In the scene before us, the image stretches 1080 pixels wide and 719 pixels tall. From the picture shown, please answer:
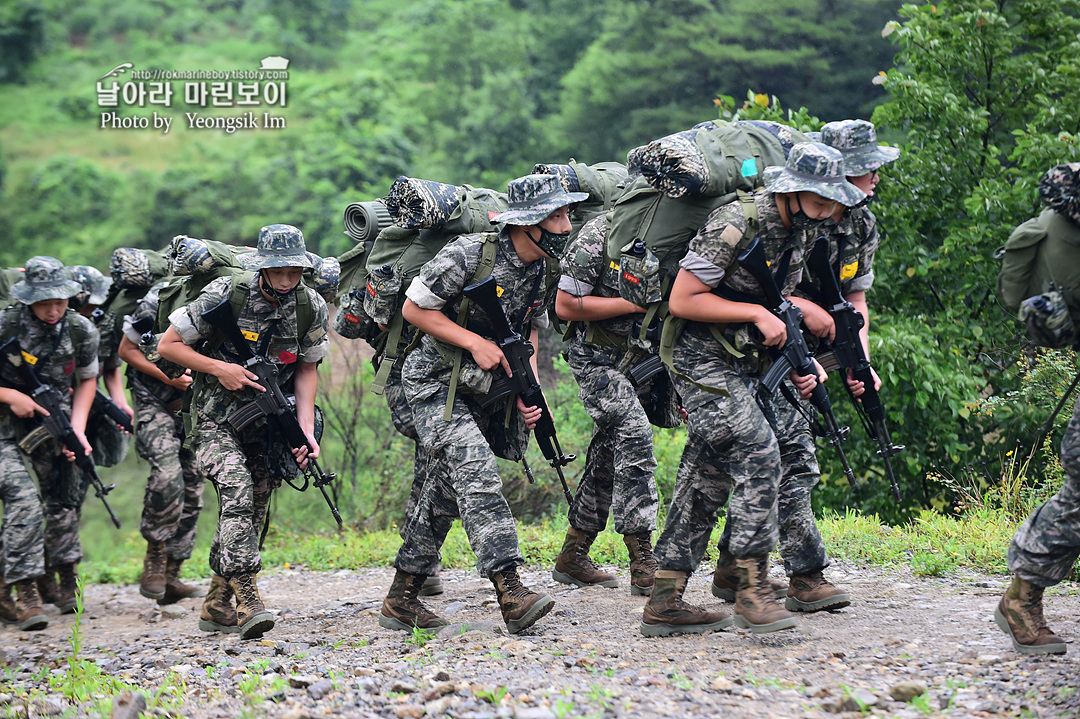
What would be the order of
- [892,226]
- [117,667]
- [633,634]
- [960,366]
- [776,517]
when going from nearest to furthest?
1. [776,517]
2. [633,634]
3. [117,667]
4. [960,366]
5. [892,226]

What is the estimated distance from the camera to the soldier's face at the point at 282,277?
5.50 metres

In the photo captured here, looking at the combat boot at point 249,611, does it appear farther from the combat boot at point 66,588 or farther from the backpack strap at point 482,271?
the combat boot at point 66,588

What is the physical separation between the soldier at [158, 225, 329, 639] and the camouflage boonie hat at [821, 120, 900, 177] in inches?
111

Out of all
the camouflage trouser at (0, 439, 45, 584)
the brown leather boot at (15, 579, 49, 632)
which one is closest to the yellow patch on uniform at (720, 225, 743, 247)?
the camouflage trouser at (0, 439, 45, 584)

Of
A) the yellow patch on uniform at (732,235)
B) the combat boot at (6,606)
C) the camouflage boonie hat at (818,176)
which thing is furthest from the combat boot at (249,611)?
the camouflage boonie hat at (818,176)

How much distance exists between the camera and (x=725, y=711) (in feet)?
11.9

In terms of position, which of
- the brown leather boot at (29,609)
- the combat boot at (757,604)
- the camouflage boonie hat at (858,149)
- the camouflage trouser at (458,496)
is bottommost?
the brown leather boot at (29,609)

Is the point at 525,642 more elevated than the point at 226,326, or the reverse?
the point at 226,326

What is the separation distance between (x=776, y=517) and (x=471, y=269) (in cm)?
189

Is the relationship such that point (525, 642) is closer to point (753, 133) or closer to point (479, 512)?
point (479, 512)

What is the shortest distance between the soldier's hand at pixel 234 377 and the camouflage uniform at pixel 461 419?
910mm

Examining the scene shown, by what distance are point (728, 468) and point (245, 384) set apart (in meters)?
2.66

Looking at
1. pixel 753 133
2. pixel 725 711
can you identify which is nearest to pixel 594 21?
pixel 753 133

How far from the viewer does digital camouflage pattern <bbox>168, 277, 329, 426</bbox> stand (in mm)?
5539
